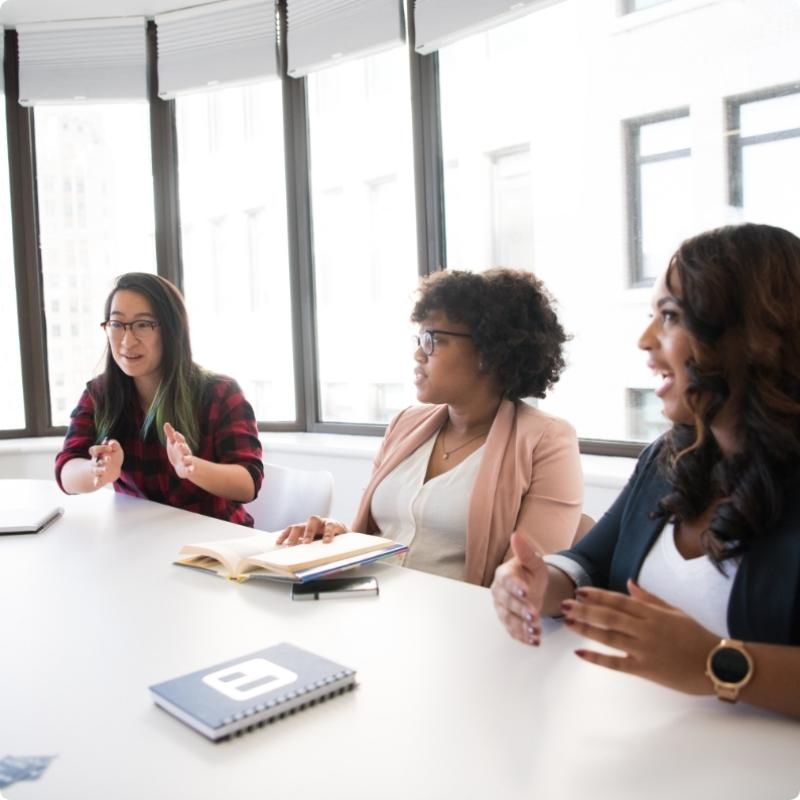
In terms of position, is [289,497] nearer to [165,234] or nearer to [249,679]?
[249,679]

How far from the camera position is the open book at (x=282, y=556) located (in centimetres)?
143

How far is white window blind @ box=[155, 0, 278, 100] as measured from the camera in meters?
3.98

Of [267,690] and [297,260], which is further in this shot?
[297,260]

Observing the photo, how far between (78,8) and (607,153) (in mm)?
2946

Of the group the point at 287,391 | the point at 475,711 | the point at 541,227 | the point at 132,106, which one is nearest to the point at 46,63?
the point at 132,106

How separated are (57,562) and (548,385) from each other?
52.7 inches

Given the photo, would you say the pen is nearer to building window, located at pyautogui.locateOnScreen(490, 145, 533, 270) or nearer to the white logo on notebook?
the white logo on notebook

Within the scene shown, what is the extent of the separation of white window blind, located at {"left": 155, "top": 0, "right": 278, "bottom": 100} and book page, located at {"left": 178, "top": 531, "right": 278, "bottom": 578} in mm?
3110

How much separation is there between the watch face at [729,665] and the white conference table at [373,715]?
46mm

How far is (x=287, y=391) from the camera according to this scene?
4.30 meters

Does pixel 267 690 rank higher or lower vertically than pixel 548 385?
lower

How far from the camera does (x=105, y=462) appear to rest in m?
2.26

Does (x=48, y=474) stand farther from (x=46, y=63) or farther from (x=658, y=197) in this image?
(x=658, y=197)

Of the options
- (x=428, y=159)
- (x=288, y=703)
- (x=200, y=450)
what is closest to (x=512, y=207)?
(x=428, y=159)
